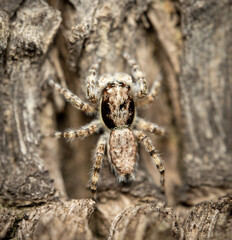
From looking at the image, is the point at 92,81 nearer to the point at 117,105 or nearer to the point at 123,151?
the point at 117,105

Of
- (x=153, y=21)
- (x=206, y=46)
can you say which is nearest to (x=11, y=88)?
(x=153, y=21)

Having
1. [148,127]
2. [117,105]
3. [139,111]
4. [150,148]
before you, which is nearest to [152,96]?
[139,111]

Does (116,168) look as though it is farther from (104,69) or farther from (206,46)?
(206,46)

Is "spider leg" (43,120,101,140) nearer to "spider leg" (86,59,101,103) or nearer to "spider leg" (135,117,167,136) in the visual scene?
"spider leg" (86,59,101,103)

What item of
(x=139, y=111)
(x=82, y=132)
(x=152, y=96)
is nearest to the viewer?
(x=82, y=132)

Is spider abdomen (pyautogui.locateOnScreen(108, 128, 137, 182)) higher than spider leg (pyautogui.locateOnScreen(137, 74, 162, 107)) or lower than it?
lower

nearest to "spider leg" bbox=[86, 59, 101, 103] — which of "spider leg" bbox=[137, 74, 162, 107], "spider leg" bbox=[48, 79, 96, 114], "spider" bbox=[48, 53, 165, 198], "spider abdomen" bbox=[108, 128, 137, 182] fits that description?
"spider" bbox=[48, 53, 165, 198]
